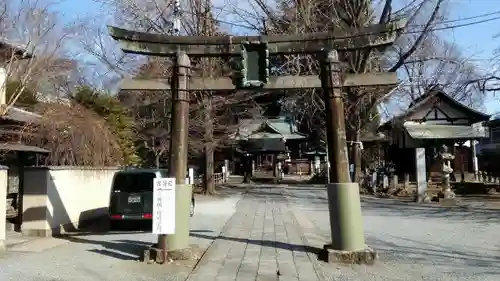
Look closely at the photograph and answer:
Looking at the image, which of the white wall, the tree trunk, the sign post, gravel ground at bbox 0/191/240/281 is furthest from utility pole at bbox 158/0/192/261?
the tree trunk

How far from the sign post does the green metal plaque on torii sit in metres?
2.67

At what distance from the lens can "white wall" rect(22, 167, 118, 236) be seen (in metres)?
13.5

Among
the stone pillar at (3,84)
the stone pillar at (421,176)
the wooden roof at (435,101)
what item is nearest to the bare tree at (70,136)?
the stone pillar at (3,84)

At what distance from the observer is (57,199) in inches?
568

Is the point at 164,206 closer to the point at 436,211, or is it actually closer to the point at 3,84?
the point at 3,84

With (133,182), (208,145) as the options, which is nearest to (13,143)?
(133,182)

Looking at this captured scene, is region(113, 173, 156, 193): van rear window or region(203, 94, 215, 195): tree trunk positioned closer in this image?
region(113, 173, 156, 193): van rear window

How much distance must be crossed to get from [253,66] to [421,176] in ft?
50.8

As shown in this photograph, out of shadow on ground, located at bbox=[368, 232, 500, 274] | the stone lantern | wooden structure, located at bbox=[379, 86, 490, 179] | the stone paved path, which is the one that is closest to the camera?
the stone paved path

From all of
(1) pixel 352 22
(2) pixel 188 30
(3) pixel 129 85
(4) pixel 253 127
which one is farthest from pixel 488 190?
(3) pixel 129 85

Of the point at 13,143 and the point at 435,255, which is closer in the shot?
the point at 435,255

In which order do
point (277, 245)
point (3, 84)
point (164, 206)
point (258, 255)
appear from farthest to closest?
point (3, 84)
point (277, 245)
point (258, 255)
point (164, 206)

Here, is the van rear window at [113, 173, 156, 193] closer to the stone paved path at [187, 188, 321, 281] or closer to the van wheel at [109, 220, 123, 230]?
the van wheel at [109, 220, 123, 230]

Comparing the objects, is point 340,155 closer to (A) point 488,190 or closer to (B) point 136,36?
(B) point 136,36
